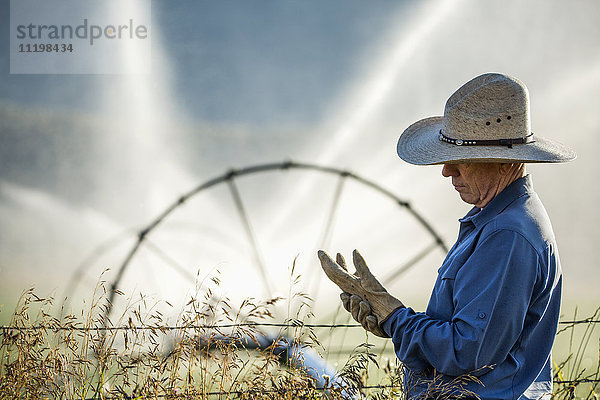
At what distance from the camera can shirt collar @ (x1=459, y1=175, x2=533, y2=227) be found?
2260 mm

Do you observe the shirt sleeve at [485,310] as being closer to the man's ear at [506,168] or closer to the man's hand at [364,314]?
the man's hand at [364,314]

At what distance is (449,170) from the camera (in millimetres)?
2459

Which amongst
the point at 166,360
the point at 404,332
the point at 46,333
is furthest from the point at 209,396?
the point at 404,332

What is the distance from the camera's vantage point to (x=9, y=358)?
332 centimetres

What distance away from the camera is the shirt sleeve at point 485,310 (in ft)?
6.65

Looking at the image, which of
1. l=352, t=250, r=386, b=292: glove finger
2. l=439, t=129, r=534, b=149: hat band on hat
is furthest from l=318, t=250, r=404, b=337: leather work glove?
l=439, t=129, r=534, b=149: hat band on hat

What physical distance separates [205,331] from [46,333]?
0.85 meters

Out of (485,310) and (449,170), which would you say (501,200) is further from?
(485,310)

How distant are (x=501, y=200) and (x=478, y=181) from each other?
0.44ft

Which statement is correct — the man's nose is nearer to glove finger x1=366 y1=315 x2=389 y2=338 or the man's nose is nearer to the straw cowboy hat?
the straw cowboy hat

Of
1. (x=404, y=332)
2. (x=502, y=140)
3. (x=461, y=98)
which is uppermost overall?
(x=461, y=98)

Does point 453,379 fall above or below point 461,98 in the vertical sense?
below

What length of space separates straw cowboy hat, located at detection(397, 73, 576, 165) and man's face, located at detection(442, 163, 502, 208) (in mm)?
54

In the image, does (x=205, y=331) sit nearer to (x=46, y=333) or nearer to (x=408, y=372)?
(x=46, y=333)
